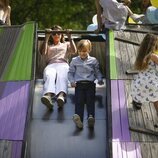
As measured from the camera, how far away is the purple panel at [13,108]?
635 centimetres

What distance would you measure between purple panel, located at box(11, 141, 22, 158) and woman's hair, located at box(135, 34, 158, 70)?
179 centimetres

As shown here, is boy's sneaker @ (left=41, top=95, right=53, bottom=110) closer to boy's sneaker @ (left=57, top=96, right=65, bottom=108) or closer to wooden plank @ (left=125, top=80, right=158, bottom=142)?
boy's sneaker @ (left=57, top=96, right=65, bottom=108)

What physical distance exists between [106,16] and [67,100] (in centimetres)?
180

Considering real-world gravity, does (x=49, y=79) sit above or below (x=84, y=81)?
above

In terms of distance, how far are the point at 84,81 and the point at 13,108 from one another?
106 centimetres

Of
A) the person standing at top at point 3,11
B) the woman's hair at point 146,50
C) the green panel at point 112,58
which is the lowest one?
the woman's hair at point 146,50

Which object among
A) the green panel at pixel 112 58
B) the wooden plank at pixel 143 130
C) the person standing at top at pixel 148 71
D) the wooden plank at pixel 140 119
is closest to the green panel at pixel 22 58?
the green panel at pixel 112 58

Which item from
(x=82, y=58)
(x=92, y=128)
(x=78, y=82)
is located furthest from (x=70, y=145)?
(x=82, y=58)

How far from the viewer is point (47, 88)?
23.4 ft

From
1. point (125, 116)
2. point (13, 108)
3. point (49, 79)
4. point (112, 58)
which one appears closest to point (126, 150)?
point (125, 116)

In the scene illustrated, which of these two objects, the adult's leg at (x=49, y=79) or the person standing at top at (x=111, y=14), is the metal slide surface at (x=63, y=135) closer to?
the adult's leg at (x=49, y=79)

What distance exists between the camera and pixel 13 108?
680cm

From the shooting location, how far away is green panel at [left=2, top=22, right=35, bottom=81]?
7.49m

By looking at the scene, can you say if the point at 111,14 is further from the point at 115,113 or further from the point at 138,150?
the point at 138,150
